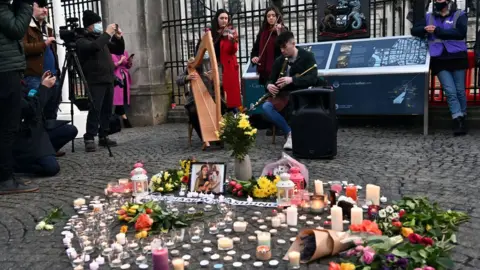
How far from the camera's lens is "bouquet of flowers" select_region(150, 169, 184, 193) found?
4664mm

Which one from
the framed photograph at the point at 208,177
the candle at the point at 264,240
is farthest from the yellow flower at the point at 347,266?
the framed photograph at the point at 208,177

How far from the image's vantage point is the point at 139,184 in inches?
176

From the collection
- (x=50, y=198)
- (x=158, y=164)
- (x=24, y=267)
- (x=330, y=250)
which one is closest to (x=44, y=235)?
(x=24, y=267)

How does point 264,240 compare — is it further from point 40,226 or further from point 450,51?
point 450,51

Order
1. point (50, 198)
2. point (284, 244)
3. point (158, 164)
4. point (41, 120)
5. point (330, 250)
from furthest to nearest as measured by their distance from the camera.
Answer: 1. point (158, 164)
2. point (41, 120)
3. point (50, 198)
4. point (284, 244)
5. point (330, 250)

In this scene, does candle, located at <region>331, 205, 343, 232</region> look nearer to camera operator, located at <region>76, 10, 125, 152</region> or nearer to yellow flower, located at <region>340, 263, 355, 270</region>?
yellow flower, located at <region>340, 263, 355, 270</region>

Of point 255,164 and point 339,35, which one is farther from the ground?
point 339,35

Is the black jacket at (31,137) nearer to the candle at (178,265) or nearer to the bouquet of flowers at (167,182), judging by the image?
the bouquet of flowers at (167,182)

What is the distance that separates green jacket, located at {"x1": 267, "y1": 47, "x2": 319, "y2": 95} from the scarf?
1098 millimetres

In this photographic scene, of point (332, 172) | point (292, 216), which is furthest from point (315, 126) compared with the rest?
point (292, 216)

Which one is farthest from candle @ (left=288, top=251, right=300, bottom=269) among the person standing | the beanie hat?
the beanie hat

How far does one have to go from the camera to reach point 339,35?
347 inches

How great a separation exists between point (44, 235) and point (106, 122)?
4094 millimetres

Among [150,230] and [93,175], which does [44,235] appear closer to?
[150,230]
